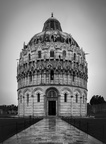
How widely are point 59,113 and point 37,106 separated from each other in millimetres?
5584

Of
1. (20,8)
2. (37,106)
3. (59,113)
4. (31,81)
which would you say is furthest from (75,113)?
(20,8)

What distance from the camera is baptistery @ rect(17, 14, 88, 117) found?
1980 inches

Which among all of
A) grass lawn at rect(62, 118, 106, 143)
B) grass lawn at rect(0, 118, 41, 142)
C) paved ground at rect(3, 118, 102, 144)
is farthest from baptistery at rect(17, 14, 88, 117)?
paved ground at rect(3, 118, 102, 144)

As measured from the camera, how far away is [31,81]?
52250 mm

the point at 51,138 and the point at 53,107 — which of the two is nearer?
the point at 51,138

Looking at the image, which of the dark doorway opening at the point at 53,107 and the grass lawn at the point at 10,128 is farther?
the dark doorway opening at the point at 53,107

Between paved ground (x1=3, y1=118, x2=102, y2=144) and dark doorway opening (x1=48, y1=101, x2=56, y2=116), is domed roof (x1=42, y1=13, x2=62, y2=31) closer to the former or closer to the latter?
dark doorway opening (x1=48, y1=101, x2=56, y2=116)

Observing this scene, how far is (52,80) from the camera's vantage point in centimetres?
5062

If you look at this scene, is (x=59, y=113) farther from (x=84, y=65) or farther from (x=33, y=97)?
(x=84, y=65)

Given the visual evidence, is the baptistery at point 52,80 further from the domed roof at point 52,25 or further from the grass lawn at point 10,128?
the grass lawn at point 10,128

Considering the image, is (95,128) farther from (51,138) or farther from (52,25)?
(52,25)

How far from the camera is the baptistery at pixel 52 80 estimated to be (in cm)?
5028

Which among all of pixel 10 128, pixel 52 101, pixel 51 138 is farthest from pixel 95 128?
pixel 52 101

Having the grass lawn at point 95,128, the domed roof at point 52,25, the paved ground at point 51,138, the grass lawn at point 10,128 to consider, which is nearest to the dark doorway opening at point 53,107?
the grass lawn at point 95,128
